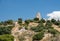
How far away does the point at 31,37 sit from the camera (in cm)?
5728

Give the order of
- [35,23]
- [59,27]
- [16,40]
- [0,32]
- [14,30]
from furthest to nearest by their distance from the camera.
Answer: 1. [35,23]
2. [59,27]
3. [14,30]
4. [0,32]
5. [16,40]

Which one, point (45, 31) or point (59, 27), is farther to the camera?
point (59, 27)

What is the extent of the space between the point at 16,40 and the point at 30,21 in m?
25.0

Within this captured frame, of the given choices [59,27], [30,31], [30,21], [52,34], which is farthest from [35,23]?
[52,34]

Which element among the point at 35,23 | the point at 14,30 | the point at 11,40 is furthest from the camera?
the point at 35,23

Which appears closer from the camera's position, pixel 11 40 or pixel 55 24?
pixel 11 40

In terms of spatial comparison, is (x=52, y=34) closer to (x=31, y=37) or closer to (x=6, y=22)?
(x=31, y=37)

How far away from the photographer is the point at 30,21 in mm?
78812

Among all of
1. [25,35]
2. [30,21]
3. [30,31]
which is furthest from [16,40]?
[30,21]

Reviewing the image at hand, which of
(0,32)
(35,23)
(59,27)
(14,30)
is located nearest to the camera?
(0,32)

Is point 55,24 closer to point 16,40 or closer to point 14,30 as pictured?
point 14,30

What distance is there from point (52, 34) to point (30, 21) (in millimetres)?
23133

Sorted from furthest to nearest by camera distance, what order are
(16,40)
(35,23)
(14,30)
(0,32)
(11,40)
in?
(35,23) < (14,30) < (0,32) < (16,40) < (11,40)

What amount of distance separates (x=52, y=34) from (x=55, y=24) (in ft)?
56.0
